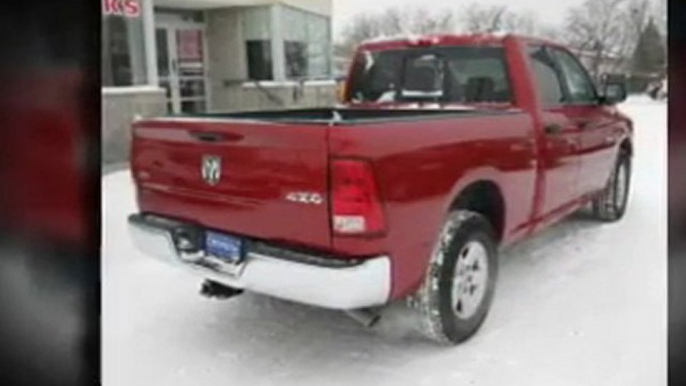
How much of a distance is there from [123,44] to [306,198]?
0.42 m

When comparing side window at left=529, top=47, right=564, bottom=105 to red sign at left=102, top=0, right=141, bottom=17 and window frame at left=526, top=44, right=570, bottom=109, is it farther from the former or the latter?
red sign at left=102, top=0, right=141, bottom=17

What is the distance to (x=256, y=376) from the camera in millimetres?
1200

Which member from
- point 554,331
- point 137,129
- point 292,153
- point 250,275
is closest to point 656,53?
point 554,331

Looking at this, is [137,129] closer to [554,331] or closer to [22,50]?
[22,50]

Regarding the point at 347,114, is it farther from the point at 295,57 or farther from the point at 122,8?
the point at 122,8

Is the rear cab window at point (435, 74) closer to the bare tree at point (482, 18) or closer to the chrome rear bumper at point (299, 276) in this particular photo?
the bare tree at point (482, 18)

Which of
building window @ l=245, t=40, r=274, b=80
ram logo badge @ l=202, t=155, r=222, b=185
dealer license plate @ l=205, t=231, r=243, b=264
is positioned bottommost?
dealer license plate @ l=205, t=231, r=243, b=264

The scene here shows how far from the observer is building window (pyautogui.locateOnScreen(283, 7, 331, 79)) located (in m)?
1.20

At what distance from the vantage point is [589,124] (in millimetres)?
1459

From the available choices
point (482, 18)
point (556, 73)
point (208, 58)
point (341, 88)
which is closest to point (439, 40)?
point (482, 18)

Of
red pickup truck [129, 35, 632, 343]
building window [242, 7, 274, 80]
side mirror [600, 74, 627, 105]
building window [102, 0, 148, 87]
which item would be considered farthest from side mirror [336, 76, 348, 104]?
side mirror [600, 74, 627, 105]

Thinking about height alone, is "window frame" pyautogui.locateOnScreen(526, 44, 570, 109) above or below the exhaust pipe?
above

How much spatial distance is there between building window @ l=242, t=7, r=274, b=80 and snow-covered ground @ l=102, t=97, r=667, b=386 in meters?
0.32

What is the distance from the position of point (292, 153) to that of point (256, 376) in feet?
1.36
